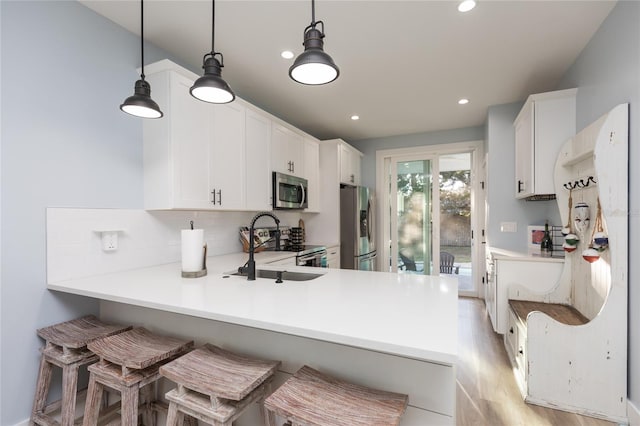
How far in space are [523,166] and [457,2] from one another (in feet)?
5.97

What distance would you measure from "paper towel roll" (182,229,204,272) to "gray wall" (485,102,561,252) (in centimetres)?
328

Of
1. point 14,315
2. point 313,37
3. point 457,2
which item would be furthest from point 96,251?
point 457,2

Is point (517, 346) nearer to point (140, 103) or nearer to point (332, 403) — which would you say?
point (332, 403)

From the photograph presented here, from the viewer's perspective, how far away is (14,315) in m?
1.60

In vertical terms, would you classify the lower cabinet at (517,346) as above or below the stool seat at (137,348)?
below

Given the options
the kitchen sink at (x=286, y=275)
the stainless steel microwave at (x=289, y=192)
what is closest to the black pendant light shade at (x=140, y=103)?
the kitchen sink at (x=286, y=275)

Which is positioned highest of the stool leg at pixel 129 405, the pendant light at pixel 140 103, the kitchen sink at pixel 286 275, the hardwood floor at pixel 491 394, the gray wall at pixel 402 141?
the gray wall at pixel 402 141

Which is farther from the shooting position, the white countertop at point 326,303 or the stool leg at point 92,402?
the stool leg at point 92,402

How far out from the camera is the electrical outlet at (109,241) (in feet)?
6.44

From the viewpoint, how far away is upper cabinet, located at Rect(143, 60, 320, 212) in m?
2.13

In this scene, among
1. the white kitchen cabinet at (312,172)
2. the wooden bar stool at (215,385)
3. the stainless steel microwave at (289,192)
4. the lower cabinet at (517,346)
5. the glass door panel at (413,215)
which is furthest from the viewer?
the glass door panel at (413,215)

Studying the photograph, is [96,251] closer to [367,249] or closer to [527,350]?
[527,350]

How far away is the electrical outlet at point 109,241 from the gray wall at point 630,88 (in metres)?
3.14

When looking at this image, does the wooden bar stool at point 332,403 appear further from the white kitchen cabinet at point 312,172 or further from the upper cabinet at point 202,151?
the white kitchen cabinet at point 312,172
